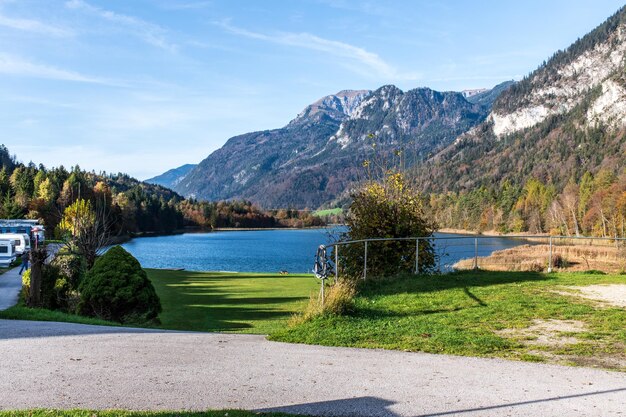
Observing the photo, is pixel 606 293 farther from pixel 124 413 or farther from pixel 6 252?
pixel 6 252

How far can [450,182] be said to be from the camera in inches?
7717

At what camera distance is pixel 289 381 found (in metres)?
6.30

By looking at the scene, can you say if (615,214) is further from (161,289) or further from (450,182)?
(450,182)

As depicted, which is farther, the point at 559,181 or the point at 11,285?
the point at 559,181

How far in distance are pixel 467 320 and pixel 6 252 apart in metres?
30.9

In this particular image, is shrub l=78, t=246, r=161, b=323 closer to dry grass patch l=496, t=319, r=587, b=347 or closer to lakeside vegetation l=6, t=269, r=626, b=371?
lakeside vegetation l=6, t=269, r=626, b=371

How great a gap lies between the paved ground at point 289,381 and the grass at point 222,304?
14.1ft

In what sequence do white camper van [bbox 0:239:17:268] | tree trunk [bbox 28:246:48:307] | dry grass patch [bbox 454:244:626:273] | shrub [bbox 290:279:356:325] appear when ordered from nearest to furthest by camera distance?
shrub [bbox 290:279:356:325]
tree trunk [bbox 28:246:48:307]
dry grass patch [bbox 454:244:626:273]
white camper van [bbox 0:239:17:268]

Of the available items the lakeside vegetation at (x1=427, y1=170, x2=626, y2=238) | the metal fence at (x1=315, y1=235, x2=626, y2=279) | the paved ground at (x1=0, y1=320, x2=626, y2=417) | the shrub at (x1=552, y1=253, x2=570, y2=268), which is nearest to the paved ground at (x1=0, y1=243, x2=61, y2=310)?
the paved ground at (x1=0, y1=320, x2=626, y2=417)

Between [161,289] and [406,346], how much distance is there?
17222 millimetres

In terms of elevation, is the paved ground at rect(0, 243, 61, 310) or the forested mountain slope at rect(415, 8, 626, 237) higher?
the forested mountain slope at rect(415, 8, 626, 237)

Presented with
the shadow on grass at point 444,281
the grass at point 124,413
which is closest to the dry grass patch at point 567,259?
the shadow on grass at point 444,281

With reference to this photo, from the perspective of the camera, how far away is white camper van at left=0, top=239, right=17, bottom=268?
3228 cm

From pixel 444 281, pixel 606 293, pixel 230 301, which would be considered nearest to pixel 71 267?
pixel 230 301
